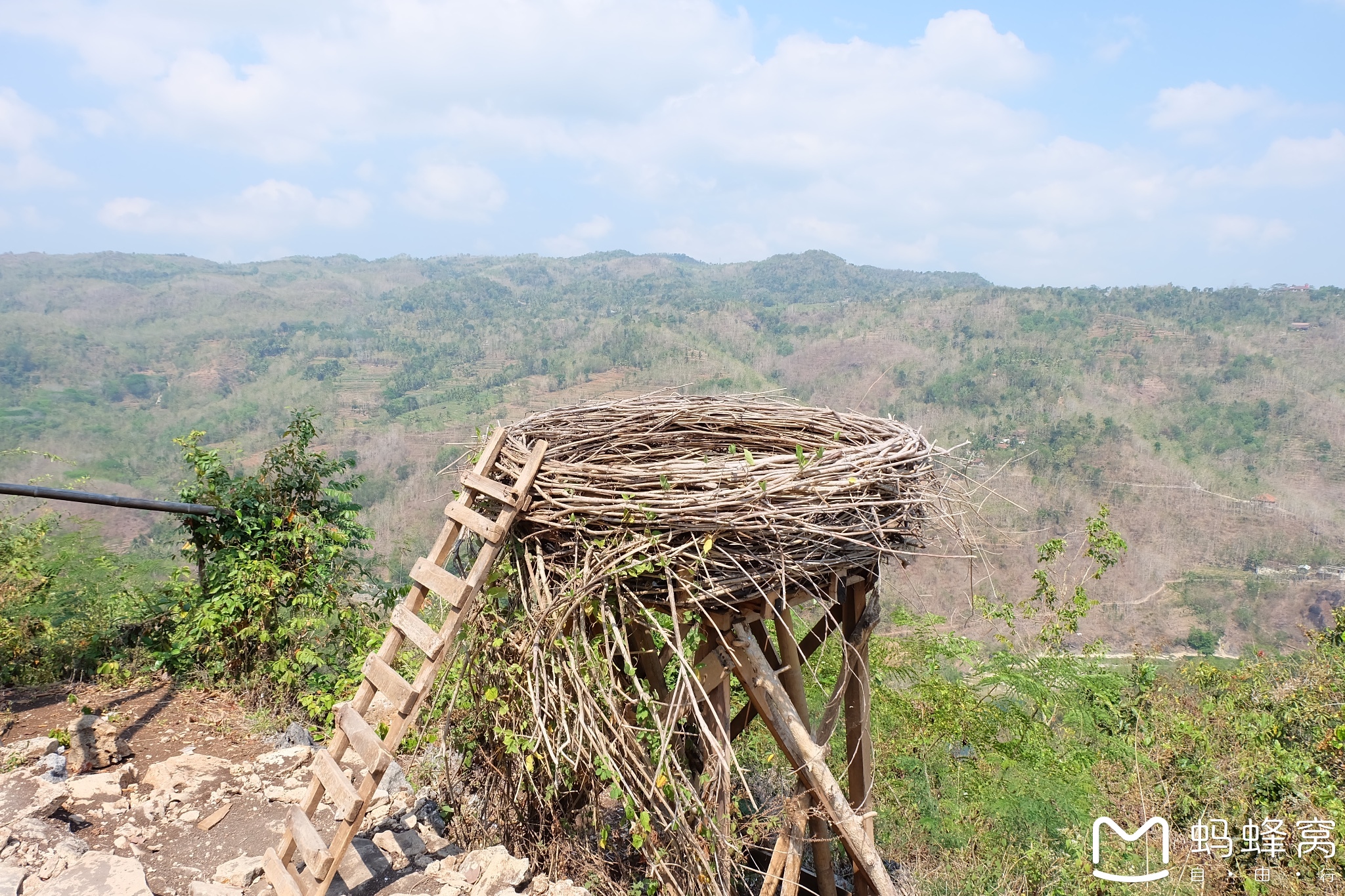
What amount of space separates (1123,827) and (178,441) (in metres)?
8.82

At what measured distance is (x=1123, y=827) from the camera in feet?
23.3

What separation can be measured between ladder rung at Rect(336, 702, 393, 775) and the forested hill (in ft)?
43.8

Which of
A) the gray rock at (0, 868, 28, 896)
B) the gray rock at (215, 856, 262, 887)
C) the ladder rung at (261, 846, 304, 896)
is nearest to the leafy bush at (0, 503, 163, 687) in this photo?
the gray rock at (0, 868, 28, 896)

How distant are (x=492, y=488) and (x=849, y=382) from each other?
50.9m

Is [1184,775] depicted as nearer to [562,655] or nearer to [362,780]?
[562,655]

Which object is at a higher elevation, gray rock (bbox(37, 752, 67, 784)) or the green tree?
the green tree

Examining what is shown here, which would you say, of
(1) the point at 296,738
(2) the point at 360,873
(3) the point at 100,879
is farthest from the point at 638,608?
(1) the point at 296,738

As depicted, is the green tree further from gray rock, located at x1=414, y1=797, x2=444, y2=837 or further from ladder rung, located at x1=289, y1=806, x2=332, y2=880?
ladder rung, located at x1=289, y1=806, x2=332, y2=880

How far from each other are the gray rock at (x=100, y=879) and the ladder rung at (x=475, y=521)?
6.70 feet

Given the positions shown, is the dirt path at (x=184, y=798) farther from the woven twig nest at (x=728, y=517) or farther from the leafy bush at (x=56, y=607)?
the woven twig nest at (x=728, y=517)

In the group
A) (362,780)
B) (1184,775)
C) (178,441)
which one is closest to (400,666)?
(178,441)

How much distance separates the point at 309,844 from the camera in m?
3.29

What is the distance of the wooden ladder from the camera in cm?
→ 319

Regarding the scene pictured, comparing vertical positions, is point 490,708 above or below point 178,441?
below
